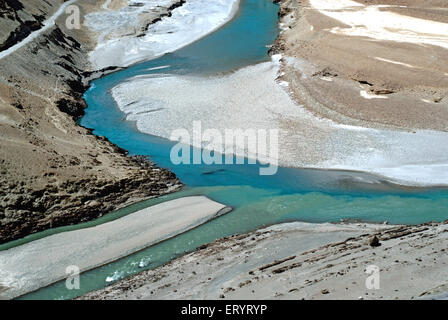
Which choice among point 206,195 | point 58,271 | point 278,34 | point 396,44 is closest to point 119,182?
point 206,195

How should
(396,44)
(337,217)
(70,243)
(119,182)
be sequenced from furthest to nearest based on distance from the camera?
(396,44) → (119,182) → (337,217) → (70,243)

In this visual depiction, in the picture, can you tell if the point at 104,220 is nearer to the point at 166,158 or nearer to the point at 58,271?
the point at 58,271

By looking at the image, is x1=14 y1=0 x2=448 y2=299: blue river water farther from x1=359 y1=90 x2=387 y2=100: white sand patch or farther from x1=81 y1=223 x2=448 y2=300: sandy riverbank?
x1=359 y1=90 x2=387 y2=100: white sand patch

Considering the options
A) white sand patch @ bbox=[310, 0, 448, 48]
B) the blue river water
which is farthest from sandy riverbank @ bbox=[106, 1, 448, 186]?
the blue river water

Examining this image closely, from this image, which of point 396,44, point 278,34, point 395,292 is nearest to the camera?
point 395,292

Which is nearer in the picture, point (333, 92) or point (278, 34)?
point (333, 92)

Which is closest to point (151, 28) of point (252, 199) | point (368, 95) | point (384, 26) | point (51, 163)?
point (384, 26)

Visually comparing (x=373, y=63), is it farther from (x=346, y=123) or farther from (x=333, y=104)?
(x=346, y=123)
